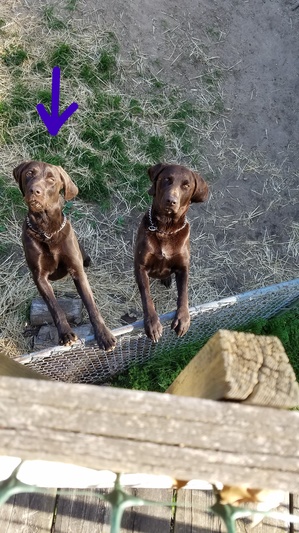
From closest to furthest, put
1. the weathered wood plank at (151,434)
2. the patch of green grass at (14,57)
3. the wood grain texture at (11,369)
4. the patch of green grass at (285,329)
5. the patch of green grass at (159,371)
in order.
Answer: the weathered wood plank at (151,434), the wood grain texture at (11,369), the patch of green grass at (159,371), the patch of green grass at (285,329), the patch of green grass at (14,57)

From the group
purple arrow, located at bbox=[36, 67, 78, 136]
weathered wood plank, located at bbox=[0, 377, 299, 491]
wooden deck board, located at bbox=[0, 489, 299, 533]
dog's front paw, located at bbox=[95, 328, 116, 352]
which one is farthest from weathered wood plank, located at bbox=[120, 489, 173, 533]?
purple arrow, located at bbox=[36, 67, 78, 136]

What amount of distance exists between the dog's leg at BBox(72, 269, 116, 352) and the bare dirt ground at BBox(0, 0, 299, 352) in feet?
1.66

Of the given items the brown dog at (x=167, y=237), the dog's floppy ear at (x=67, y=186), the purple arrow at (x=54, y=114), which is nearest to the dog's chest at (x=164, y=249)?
the brown dog at (x=167, y=237)

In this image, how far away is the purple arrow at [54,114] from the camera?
4246mm

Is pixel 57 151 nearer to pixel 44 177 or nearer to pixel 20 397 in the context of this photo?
pixel 44 177

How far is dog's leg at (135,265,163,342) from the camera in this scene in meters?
3.16

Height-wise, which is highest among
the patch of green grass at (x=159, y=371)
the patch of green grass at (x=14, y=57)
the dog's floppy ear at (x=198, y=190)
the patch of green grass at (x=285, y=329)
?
the patch of green grass at (x=14, y=57)

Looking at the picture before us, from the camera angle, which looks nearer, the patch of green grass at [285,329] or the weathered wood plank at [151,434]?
the weathered wood plank at [151,434]

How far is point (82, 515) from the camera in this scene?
2.32m

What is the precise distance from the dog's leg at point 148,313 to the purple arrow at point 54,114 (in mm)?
1725

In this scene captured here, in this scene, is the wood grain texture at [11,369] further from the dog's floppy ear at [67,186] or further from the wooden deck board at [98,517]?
the dog's floppy ear at [67,186]

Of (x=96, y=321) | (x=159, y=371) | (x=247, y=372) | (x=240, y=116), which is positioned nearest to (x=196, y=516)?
(x=159, y=371)

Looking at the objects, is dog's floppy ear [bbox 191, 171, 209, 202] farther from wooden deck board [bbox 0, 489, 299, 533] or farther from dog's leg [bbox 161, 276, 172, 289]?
wooden deck board [bbox 0, 489, 299, 533]

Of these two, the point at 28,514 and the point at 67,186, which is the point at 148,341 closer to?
the point at 67,186
